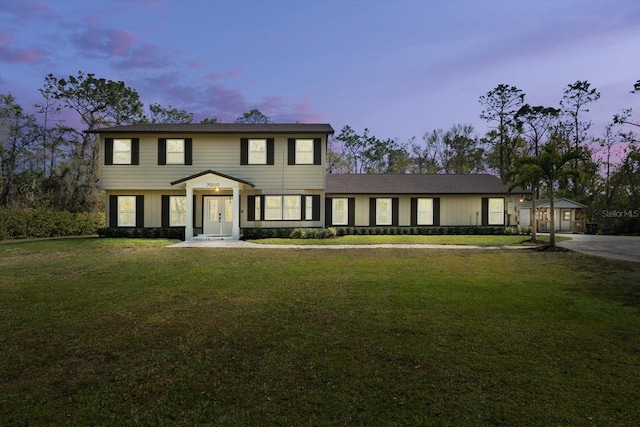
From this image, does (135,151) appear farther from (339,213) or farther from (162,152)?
(339,213)

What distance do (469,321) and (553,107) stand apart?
128 feet

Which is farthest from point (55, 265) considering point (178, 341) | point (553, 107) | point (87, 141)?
point (553, 107)

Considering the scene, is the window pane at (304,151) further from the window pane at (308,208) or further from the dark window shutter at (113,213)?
the dark window shutter at (113,213)

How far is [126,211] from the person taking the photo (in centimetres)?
1978

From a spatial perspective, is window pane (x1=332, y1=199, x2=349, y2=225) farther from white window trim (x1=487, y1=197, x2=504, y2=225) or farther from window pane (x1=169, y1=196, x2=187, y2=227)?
white window trim (x1=487, y1=197, x2=504, y2=225)

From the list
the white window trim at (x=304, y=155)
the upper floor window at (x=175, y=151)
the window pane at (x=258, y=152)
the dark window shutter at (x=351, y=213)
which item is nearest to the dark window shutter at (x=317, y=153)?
the white window trim at (x=304, y=155)

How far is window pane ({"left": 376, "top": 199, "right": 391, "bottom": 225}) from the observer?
2309 cm

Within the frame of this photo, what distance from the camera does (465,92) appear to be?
37.7 meters

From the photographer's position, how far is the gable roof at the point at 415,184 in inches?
914

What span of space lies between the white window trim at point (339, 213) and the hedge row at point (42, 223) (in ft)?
53.1

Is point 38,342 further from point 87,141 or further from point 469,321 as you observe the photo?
point 87,141

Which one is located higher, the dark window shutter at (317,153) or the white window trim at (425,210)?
the dark window shutter at (317,153)

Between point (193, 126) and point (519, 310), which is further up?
point (193, 126)

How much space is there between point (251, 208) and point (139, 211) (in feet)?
20.6
